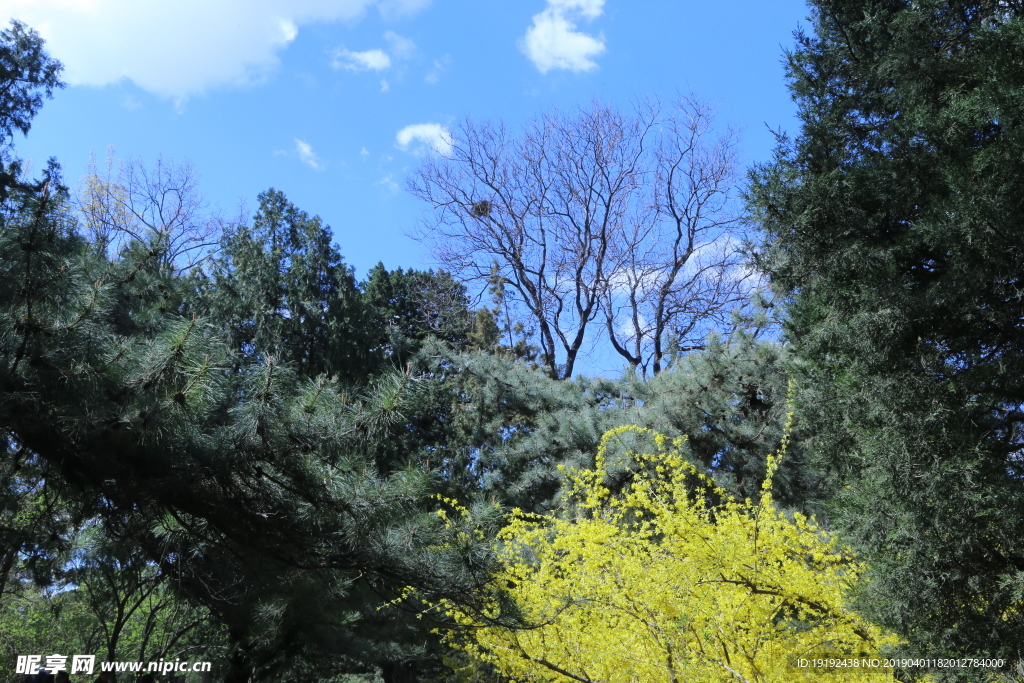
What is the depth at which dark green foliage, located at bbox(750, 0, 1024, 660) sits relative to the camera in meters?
4.45

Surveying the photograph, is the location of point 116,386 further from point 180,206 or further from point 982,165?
point 180,206

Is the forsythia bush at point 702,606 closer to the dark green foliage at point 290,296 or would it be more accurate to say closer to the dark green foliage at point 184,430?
the dark green foliage at point 184,430

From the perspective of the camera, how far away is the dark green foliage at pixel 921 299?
4.45 metres

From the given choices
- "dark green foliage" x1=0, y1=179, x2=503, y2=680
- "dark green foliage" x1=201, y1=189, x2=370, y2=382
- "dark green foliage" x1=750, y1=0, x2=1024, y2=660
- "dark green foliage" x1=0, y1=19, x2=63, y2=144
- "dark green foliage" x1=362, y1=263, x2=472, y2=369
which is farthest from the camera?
"dark green foliage" x1=362, y1=263, x2=472, y2=369

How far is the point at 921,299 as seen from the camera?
15.8 ft

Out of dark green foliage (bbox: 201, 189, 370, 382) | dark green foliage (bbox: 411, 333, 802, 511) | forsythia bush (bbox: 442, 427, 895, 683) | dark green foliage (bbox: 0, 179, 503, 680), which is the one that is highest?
dark green foliage (bbox: 201, 189, 370, 382)

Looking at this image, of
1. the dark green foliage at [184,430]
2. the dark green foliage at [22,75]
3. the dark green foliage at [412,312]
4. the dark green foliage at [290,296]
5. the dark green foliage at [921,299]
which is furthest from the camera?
the dark green foliage at [412,312]

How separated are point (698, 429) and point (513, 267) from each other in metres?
6.17

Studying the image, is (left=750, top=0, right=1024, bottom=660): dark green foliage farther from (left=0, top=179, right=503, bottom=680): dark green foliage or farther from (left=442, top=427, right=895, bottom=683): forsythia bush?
(left=0, top=179, right=503, bottom=680): dark green foliage

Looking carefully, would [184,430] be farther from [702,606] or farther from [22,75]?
[22,75]

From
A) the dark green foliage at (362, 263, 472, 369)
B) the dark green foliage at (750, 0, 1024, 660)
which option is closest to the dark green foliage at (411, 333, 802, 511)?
the dark green foliage at (362, 263, 472, 369)

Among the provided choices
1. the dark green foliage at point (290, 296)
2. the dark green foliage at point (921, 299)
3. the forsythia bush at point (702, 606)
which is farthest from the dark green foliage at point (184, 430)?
the dark green foliage at point (290, 296)

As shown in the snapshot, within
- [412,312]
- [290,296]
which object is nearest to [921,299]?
[290,296]

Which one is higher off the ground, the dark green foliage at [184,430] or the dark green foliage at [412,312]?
the dark green foliage at [412,312]
